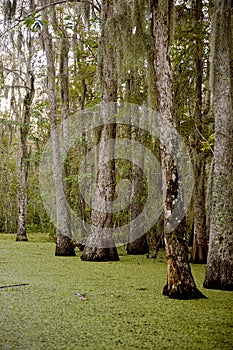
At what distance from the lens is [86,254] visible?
27.6ft

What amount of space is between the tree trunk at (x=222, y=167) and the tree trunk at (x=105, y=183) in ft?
11.5

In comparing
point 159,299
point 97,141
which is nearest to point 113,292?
point 159,299

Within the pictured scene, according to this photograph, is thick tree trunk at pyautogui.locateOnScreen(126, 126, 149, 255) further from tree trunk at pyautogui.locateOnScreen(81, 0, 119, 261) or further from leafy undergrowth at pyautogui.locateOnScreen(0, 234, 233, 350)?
leafy undergrowth at pyautogui.locateOnScreen(0, 234, 233, 350)

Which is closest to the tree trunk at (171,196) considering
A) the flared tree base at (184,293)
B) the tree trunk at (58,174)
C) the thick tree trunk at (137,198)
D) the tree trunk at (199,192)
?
the flared tree base at (184,293)

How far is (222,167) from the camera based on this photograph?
5.16 m

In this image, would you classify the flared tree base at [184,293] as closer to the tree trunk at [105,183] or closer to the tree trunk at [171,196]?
the tree trunk at [171,196]

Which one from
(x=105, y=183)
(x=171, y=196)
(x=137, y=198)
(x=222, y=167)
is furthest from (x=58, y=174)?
(x=171, y=196)

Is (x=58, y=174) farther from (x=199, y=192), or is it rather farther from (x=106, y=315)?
(x=106, y=315)

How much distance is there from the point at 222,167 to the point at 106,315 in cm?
234

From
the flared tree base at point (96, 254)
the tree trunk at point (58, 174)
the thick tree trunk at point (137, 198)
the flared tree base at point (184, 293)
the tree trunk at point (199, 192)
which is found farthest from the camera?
the thick tree trunk at point (137, 198)

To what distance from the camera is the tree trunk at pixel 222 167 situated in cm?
506

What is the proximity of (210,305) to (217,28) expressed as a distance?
321cm

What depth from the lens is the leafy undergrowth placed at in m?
2.99

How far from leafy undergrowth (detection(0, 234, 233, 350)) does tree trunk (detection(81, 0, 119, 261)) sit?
2055 mm
